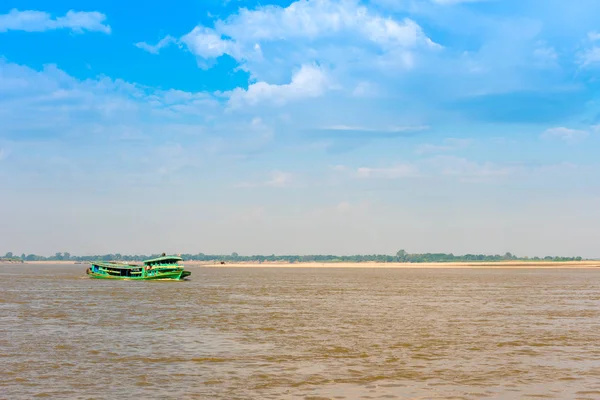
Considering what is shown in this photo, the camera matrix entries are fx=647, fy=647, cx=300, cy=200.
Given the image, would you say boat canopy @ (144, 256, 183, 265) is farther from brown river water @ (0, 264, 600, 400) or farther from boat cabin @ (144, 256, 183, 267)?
brown river water @ (0, 264, 600, 400)

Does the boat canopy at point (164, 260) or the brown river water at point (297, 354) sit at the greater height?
the boat canopy at point (164, 260)

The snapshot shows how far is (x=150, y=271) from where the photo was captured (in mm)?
114125

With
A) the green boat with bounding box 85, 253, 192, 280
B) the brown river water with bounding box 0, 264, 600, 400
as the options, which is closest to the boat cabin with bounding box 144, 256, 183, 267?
the green boat with bounding box 85, 253, 192, 280

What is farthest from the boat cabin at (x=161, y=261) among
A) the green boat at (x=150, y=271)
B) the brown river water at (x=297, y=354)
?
the brown river water at (x=297, y=354)

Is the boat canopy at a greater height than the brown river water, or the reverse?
the boat canopy

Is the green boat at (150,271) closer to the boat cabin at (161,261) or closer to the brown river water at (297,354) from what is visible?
the boat cabin at (161,261)

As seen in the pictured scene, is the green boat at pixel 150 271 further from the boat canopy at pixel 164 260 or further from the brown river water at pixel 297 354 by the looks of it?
the brown river water at pixel 297 354

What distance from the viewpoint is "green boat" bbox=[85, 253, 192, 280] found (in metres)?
113

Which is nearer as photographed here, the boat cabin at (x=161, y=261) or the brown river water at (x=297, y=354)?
the brown river water at (x=297, y=354)

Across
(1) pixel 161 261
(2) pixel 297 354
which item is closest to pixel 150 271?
(1) pixel 161 261

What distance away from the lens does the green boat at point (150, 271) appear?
371 ft

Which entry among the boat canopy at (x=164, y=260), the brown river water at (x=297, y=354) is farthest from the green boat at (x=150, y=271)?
the brown river water at (x=297, y=354)

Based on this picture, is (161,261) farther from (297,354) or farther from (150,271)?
(297,354)

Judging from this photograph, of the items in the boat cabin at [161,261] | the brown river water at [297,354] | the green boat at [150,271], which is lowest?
the brown river water at [297,354]
